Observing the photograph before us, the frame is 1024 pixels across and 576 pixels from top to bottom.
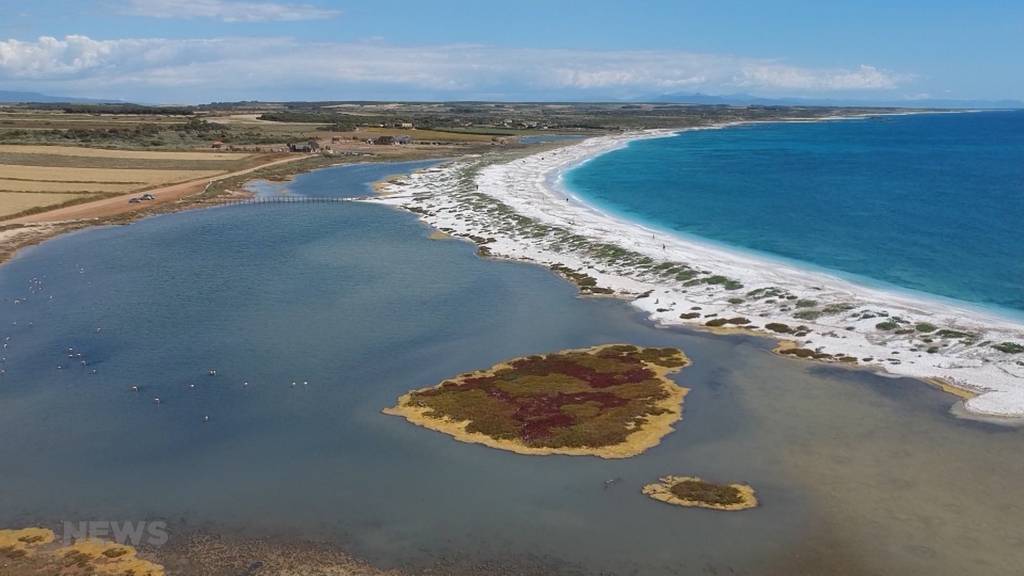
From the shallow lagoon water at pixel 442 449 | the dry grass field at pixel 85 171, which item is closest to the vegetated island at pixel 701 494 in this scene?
the shallow lagoon water at pixel 442 449

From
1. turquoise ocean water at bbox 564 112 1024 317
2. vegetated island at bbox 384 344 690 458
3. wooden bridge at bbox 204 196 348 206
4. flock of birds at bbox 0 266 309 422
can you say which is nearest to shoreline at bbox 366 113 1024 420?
turquoise ocean water at bbox 564 112 1024 317

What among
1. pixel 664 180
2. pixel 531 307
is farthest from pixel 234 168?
pixel 531 307

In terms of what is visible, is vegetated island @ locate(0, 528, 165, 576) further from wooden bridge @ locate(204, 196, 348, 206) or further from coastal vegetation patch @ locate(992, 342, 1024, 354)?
wooden bridge @ locate(204, 196, 348, 206)

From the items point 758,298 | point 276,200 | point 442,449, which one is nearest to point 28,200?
point 276,200

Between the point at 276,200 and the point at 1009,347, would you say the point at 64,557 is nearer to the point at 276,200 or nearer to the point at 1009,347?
the point at 1009,347

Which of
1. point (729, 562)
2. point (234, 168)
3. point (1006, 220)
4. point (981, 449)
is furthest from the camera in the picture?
point (234, 168)

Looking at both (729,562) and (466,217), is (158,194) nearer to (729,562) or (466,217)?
(466,217)
